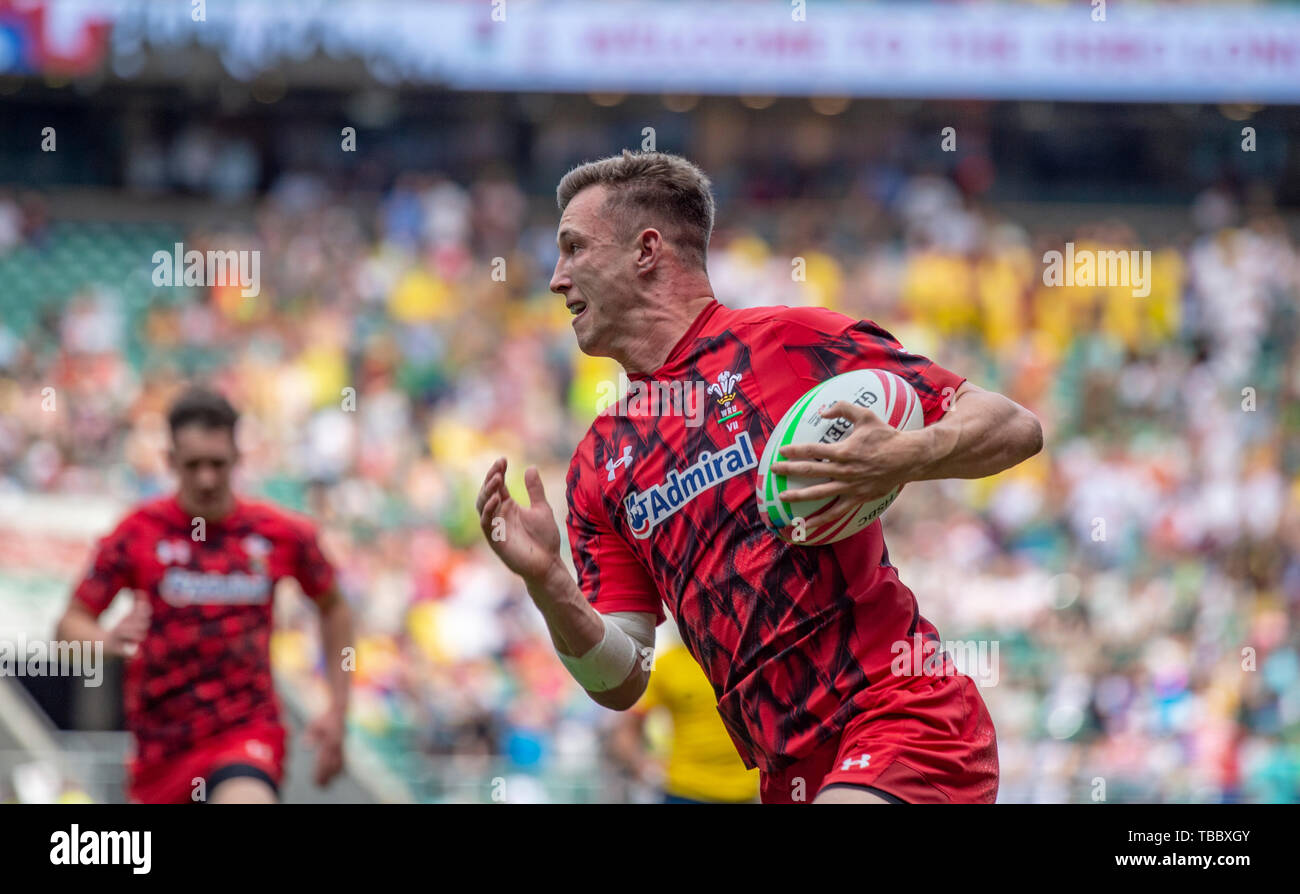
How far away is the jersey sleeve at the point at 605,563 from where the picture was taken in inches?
172

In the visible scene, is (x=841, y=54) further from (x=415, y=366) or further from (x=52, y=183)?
(x=52, y=183)

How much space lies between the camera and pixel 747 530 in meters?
3.92

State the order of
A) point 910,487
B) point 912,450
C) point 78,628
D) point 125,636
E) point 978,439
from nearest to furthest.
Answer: point 912,450, point 978,439, point 125,636, point 78,628, point 910,487

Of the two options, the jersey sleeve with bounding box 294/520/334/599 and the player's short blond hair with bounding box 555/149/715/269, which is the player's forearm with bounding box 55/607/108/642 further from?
the player's short blond hair with bounding box 555/149/715/269

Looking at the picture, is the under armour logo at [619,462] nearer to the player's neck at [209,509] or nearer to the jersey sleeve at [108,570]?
the player's neck at [209,509]

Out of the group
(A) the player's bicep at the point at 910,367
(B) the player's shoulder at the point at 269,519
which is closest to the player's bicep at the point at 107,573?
(B) the player's shoulder at the point at 269,519

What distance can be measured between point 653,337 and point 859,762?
Result: 1.34m

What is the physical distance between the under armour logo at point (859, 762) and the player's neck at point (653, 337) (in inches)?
48.9

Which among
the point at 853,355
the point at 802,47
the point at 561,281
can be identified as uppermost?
the point at 802,47

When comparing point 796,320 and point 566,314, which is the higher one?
point 566,314

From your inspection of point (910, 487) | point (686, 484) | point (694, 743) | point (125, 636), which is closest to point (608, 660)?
point (686, 484)

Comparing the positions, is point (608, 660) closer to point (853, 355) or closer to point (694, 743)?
point (853, 355)

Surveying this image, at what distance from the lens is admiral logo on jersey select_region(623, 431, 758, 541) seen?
3984mm

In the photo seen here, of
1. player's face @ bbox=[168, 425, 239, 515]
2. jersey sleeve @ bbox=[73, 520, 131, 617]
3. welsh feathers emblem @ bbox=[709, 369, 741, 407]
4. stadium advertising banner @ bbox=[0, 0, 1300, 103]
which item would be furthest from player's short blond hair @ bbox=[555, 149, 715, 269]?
stadium advertising banner @ bbox=[0, 0, 1300, 103]
